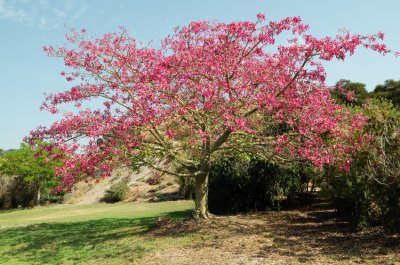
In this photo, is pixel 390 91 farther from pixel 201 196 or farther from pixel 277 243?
pixel 277 243

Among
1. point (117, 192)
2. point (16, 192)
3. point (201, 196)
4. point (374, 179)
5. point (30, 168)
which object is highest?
point (30, 168)

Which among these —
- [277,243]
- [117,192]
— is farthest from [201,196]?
[117,192]

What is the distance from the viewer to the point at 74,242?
14578mm

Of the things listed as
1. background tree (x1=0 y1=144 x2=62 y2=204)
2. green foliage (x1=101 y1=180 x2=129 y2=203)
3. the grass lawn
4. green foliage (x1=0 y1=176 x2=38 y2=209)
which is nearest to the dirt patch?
the grass lawn

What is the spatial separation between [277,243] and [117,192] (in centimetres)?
2652

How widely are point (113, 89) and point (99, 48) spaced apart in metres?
1.54

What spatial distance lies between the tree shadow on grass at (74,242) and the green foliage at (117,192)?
52.6ft

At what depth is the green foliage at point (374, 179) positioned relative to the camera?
10008 mm

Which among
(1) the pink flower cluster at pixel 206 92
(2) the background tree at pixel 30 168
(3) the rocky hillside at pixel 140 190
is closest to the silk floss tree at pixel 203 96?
(1) the pink flower cluster at pixel 206 92

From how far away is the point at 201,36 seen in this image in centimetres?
1351

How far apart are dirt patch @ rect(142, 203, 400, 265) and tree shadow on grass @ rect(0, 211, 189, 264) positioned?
3.74 ft

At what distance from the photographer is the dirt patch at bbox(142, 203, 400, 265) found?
392 inches

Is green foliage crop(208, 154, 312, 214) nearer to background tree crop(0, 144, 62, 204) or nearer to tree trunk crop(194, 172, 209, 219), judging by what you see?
tree trunk crop(194, 172, 209, 219)

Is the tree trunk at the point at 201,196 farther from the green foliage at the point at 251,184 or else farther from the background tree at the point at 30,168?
the background tree at the point at 30,168
